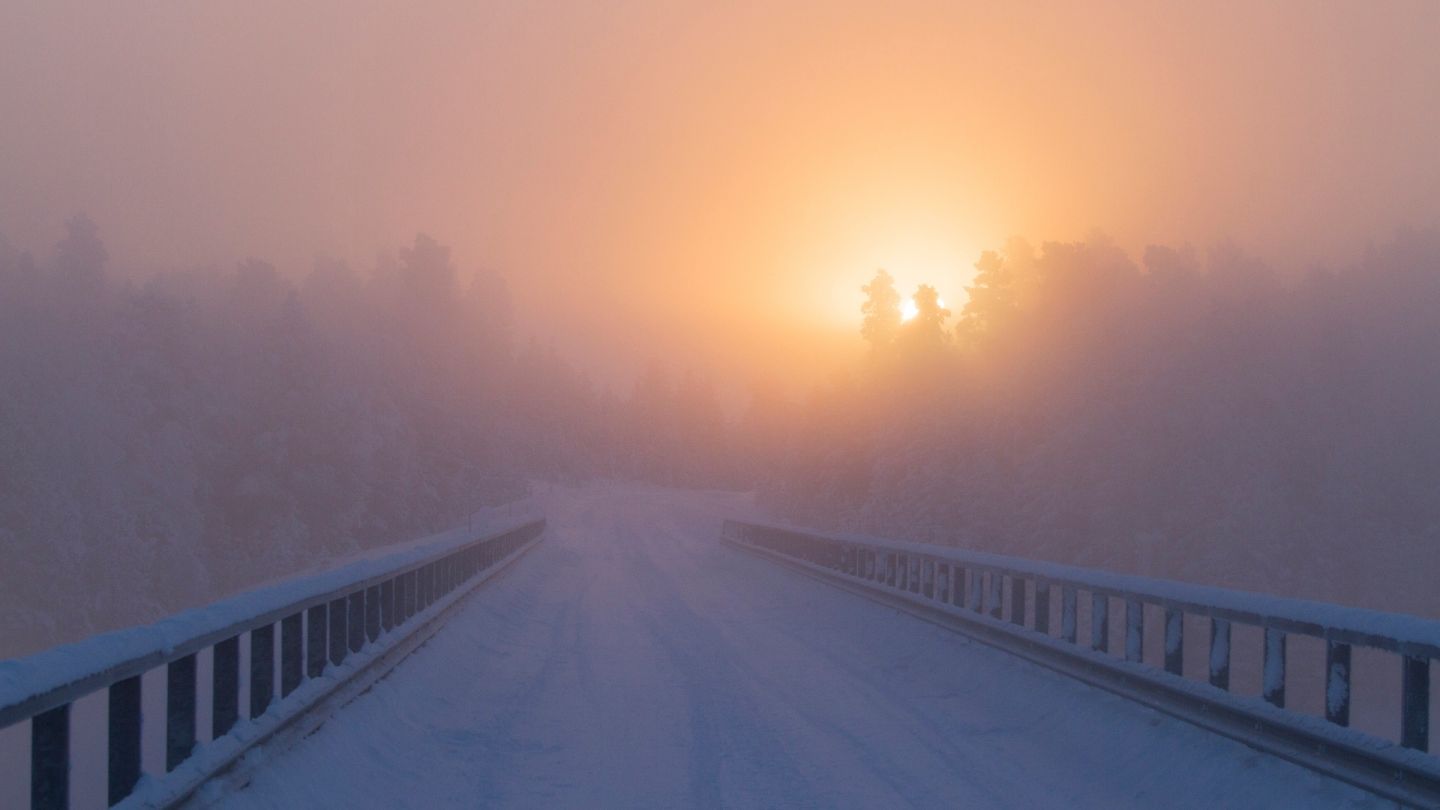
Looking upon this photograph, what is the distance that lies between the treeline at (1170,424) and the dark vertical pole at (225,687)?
50.6 metres

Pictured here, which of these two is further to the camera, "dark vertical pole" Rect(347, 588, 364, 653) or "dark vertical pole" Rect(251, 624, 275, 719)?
"dark vertical pole" Rect(347, 588, 364, 653)

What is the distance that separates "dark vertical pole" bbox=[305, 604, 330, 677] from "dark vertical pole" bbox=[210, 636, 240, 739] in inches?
74.6

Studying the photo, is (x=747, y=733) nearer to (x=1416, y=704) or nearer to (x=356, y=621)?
(x=356, y=621)

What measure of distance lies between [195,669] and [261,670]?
1.26 metres

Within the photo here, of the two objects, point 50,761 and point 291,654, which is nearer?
point 50,761

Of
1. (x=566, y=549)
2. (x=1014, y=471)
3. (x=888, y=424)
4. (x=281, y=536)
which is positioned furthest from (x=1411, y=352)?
(x=281, y=536)

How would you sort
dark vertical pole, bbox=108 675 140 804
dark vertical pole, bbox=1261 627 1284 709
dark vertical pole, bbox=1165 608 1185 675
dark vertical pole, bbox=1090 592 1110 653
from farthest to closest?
1. dark vertical pole, bbox=1090 592 1110 653
2. dark vertical pole, bbox=1165 608 1185 675
3. dark vertical pole, bbox=1261 627 1284 709
4. dark vertical pole, bbox=108 675 140 804

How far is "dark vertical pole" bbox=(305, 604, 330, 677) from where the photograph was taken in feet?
26.3

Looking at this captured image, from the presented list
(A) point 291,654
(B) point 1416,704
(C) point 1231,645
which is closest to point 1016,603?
(C) point 1231,645

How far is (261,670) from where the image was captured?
21.9 feet

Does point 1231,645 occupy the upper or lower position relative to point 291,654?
lower

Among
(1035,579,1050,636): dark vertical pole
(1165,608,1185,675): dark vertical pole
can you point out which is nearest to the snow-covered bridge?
(1165,608,1185,675): dark vertical pole

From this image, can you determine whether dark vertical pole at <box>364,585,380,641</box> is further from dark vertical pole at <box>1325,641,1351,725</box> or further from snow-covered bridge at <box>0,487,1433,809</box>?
dark vertical pole at <box>1325,641,1351,725</box>

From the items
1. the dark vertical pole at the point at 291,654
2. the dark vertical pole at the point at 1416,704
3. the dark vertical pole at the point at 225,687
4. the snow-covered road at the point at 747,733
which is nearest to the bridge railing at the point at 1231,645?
the dark vertical pole at the point at 1416,704
